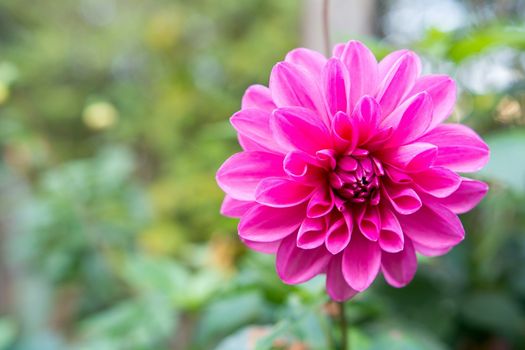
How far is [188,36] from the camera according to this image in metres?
3.03

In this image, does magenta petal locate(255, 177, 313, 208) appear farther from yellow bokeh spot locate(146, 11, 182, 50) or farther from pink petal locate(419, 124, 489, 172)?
yellow bokeh spot locate(146, 11, 182, 50)

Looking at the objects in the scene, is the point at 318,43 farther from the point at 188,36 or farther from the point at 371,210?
the point at 188,36

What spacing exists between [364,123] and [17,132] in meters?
1.00

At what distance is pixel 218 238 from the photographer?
3.15ft

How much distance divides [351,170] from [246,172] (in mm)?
61

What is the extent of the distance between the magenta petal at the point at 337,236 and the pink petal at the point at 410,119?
0.06 metres

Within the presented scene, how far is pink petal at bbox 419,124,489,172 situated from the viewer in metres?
Result: 0.28

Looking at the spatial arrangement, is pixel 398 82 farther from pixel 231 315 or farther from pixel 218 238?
pixel 218 238

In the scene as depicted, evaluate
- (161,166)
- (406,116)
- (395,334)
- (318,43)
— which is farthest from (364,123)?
(161,166)

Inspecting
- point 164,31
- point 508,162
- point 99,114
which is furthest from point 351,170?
point 164,31

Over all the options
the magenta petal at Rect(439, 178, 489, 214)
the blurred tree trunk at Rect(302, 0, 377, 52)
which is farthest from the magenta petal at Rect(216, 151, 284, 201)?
the blurred tree trunk at Rect(302, 0, 377, 52)

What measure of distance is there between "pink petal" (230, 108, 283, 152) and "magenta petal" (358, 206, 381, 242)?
63mm

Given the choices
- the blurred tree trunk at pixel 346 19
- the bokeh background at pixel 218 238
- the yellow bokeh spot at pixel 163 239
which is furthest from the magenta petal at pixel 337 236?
the yellow bokeh spot at pixel 163 239

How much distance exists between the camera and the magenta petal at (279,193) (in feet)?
0.88
